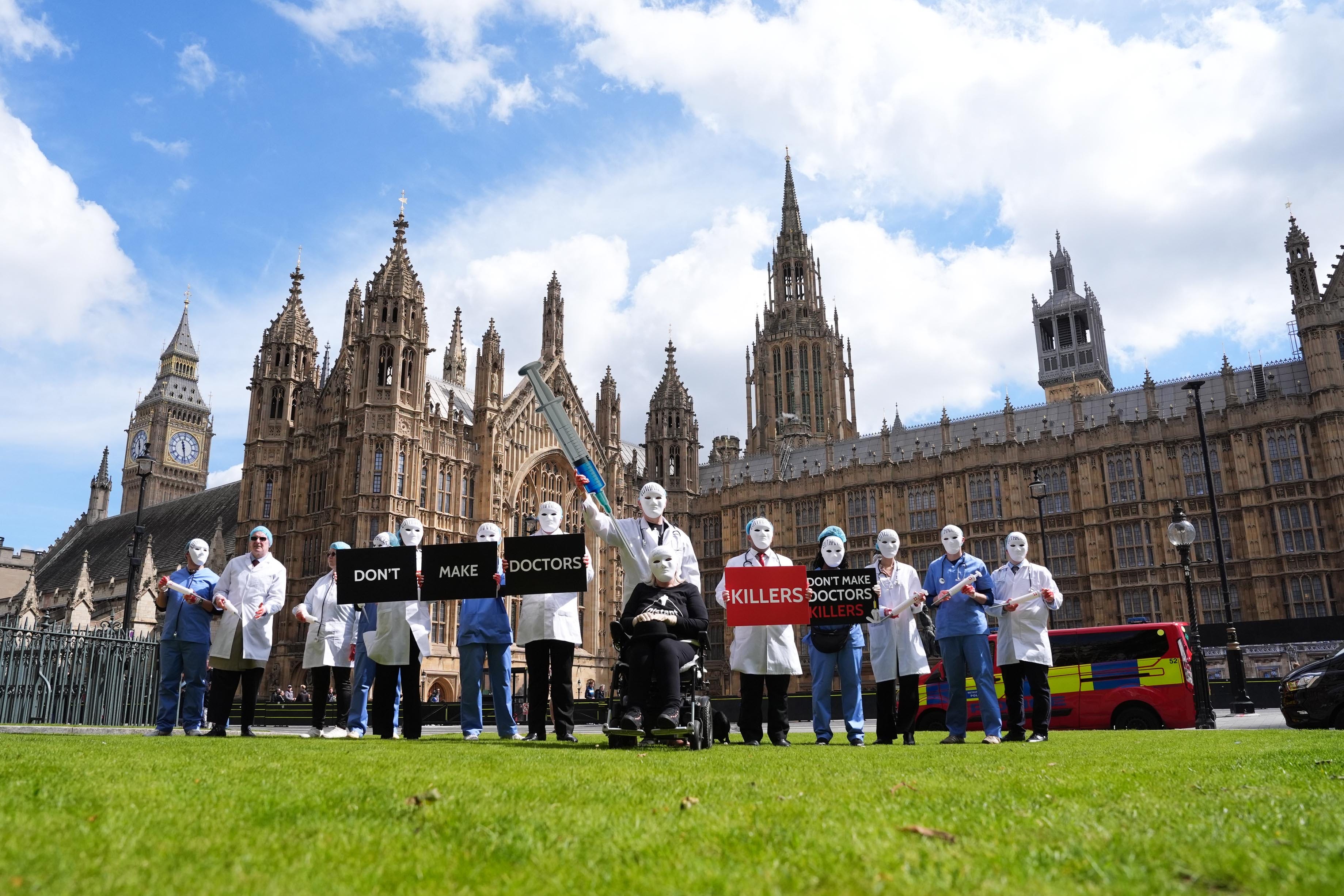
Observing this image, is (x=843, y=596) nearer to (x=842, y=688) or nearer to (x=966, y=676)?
(x=842, y=688)

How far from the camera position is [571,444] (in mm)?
9125

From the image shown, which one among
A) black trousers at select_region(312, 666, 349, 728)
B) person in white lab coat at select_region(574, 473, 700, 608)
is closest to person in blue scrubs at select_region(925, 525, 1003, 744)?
person in white lab coat at select_region(574, 473, 700, 608)

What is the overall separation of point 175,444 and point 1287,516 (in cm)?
8792

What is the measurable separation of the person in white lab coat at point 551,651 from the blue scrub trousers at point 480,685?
37cm

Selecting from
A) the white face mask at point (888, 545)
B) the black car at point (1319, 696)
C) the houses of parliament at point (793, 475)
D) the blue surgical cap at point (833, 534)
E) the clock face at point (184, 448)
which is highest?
the clock face at point (184, 448)

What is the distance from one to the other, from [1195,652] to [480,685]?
1498 cm

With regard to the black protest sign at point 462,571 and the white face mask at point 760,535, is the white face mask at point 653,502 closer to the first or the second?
the white face mask at point 760,535

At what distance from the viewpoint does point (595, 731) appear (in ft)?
70.5

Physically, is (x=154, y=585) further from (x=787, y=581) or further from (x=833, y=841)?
(x=833, y=841)

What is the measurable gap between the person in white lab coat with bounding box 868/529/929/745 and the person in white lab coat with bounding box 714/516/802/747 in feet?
3.59

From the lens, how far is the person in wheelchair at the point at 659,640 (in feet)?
25.5

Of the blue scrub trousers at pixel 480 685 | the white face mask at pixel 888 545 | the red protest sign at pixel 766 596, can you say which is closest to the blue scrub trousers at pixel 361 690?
the blue scrub trousers at pixel 480 685

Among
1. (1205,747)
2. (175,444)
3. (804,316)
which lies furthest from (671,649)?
(175,444)

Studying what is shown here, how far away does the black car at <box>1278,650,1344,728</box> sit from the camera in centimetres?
1147
